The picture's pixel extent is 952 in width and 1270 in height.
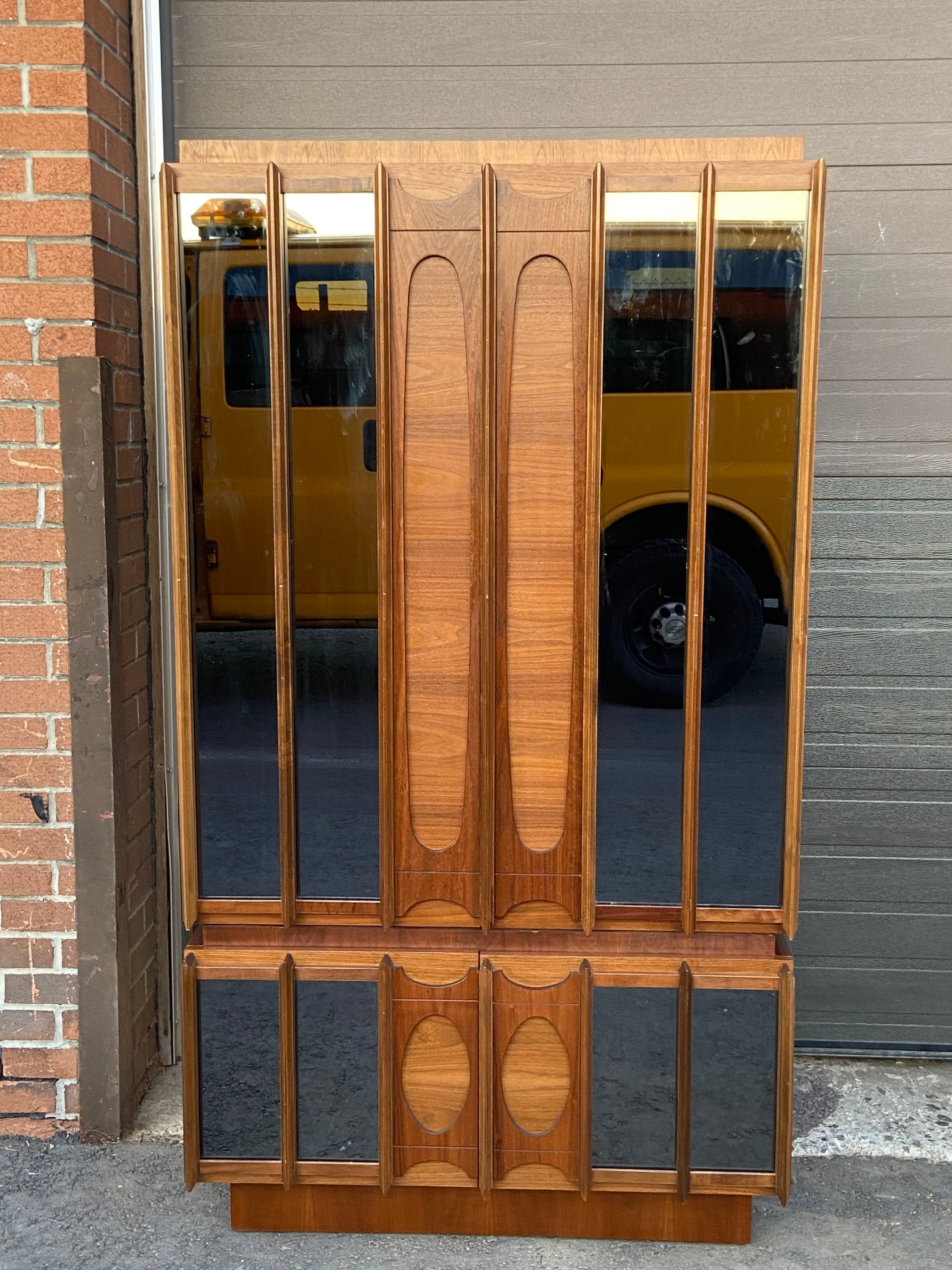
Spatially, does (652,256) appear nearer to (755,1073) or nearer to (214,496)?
(214,496)

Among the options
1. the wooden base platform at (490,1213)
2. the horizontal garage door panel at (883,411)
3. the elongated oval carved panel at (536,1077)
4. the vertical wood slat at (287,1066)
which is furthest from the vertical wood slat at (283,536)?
the horizontal garage door panel at (883,411)

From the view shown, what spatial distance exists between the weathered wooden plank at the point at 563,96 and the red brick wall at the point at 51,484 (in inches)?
12.2

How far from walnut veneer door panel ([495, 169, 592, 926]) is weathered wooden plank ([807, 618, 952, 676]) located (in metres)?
1.13

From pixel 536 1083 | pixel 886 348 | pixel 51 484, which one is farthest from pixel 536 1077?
pixel 886 348

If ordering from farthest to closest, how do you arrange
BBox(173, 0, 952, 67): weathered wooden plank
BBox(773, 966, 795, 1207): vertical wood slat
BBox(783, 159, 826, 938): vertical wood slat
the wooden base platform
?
BBox(173, 0, 952, 67): weathered wooden plank → the wooden base platform → BBox(773, 966, 795, 1207): vertical wood slat → BBox(783, 159, 826, 938): vertical wood slat

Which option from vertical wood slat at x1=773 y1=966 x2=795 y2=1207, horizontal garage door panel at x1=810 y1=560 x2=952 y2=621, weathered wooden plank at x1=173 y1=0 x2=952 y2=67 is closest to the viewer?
vertical wood slat at x1=773 y1=966 x2=795 y2=1207

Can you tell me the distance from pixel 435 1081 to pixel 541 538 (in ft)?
3.89

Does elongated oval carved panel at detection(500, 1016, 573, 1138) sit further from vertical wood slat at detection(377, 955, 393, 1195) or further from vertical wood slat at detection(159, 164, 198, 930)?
vertical wood slat at detection(159, 164, 198, 930)

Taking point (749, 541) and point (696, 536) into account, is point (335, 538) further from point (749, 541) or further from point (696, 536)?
point (749, 541)

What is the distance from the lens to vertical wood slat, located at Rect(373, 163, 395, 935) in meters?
2.28

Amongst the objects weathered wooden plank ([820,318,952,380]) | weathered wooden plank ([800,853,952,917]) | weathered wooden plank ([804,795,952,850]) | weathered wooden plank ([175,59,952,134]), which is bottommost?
weathered wooden plank ([800,853,952,917])

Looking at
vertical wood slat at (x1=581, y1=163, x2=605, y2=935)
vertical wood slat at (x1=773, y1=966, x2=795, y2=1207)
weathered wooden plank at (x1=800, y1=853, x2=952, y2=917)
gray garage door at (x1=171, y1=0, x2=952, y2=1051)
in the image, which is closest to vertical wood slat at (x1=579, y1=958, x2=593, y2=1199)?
vertical wood slat at (x1=581, y1=163, x2=605, y2=935)

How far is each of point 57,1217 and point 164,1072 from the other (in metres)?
0.59

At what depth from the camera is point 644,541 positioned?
2.35m
